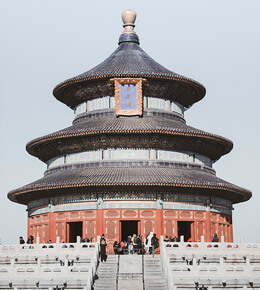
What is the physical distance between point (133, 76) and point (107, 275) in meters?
22.4

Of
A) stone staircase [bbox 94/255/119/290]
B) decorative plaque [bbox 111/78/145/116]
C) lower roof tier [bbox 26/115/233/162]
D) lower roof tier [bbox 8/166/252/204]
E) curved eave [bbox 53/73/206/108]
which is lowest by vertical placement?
stone staircase [bbox 94/255/119/290]

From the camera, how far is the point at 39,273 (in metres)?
25.2

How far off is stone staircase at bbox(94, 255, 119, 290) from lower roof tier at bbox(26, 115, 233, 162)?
48.9ft

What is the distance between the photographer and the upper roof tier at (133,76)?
46.8 m

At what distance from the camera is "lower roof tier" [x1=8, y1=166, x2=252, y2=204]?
40406 millimetres

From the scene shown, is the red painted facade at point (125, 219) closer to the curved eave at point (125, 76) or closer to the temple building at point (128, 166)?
the temple building at point (128, 166)

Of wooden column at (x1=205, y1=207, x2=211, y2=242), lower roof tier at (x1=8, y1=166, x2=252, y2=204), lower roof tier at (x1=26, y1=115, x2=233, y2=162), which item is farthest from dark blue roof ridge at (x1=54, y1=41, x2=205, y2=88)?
wooden column at (x1=205, y1=207, x2=211, y2=242)

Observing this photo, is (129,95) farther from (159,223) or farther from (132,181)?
(159,223)

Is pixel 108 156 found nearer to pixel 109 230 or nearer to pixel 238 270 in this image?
pixel 109 230

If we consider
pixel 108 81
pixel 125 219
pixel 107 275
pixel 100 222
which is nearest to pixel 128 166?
pixel 125 219

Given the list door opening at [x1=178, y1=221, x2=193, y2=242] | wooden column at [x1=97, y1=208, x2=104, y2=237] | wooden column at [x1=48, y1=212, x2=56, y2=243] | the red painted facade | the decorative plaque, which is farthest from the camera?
the decorative plaque

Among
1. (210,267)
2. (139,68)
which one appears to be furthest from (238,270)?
(139,68)

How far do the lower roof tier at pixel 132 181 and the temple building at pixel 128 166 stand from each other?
7cm

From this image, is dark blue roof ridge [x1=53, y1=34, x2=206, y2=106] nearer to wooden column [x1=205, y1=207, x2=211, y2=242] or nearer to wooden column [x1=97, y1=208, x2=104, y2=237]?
wooden column [x1=97, y1=208, x2=104, y2=237]
